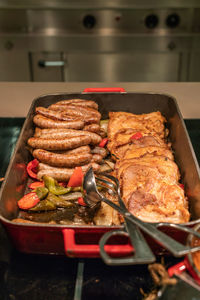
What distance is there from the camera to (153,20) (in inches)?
229

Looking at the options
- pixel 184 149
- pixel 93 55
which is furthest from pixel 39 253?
pixel 93 55

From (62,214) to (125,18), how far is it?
14.8 feet

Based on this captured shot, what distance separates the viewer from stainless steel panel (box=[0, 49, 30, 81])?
5932 mm

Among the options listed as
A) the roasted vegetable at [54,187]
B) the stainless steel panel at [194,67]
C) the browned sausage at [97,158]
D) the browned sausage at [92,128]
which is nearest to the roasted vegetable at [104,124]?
the browned sausage at [92,128]

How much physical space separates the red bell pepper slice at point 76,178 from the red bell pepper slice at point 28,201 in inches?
12.3

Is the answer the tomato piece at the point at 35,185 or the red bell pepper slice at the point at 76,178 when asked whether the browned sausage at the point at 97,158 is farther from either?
the tomato piece at the point at 35,185

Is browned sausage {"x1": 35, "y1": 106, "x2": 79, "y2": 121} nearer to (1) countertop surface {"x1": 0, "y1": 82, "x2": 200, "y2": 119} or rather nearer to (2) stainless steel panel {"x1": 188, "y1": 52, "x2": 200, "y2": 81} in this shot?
(1) countertop surface {"x1": 0, "y1": 82, "x2": 200, "y2": 119}

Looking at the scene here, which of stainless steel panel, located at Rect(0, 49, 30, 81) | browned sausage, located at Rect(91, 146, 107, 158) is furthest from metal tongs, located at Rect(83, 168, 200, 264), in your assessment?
stainless steel panel, located at Rect(0, 49, 30, 81)

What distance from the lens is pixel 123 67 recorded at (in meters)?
6.07

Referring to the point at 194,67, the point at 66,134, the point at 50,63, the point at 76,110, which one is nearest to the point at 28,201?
the point at 66,134

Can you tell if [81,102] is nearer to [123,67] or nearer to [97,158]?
[97,158]

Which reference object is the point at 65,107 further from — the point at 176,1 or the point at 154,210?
the point at 176,1

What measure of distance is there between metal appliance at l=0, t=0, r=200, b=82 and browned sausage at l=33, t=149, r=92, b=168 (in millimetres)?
3447

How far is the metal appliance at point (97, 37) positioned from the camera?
226 inches
